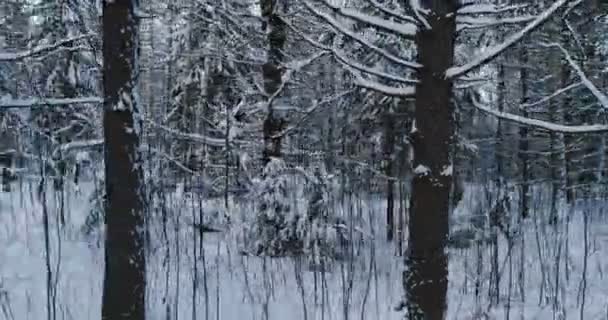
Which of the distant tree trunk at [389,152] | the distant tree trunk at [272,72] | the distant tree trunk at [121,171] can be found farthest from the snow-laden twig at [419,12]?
the distant tree trunk at [389,152]

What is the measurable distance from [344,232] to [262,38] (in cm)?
331

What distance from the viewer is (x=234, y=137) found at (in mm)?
9961

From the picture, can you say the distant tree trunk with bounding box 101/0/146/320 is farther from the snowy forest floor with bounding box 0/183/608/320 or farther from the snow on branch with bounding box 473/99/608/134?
the snow on branch with bounding box 473/99/608/134

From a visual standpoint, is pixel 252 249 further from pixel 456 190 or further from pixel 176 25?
pixel 176 25

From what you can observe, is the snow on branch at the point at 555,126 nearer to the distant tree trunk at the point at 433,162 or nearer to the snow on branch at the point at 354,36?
the distant tree trunk at the point at 433,162

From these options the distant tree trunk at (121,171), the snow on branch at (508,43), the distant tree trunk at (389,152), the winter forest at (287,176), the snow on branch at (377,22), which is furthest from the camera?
the distant tree trunk at (389,152)

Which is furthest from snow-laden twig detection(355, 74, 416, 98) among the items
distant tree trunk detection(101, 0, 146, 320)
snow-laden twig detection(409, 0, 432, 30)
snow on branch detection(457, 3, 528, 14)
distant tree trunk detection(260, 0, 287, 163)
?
distant tree trunk detection(260, 0, 287, 163)

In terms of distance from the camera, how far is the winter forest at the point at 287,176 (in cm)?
373

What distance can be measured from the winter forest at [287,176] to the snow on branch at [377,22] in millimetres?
15

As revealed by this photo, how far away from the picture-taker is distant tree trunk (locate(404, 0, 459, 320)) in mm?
3680

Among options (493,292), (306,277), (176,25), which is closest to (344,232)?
(306,277)

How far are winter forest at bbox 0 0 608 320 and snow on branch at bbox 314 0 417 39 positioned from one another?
1 centimetres

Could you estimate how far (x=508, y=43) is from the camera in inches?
139

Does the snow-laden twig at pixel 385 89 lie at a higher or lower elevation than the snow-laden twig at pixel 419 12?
lower
